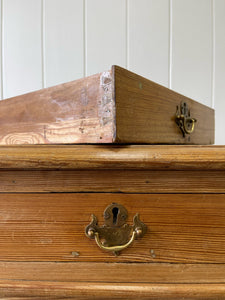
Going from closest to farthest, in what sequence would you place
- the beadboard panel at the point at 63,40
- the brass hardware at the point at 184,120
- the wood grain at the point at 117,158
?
the wood grain at the point at 117,158 → the brass hardware at the point at 184,120 → the beadboard panel at the point at 63,40

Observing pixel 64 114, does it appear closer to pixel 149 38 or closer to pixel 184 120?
pixel 184 120

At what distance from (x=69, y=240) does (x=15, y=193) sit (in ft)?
0.40

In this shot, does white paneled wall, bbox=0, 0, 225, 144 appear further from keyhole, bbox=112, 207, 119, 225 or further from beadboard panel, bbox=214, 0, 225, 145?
keyhole, bbox=112, 207, 119, 225

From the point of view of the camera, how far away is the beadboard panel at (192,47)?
3.11ft

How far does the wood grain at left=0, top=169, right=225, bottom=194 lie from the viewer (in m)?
0.39

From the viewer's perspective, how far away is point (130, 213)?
15.7 inches

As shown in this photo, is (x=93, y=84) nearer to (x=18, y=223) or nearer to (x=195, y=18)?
(x=18, y=223)

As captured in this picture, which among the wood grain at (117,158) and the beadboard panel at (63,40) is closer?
the wood grain at (117,158)

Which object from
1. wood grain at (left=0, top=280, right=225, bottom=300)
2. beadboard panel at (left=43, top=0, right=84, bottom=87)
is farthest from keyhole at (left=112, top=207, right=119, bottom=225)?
beadboard panel at (left=43, top=0, right=84, bottom=87)

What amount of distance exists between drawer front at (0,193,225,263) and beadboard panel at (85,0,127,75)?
2.29ft

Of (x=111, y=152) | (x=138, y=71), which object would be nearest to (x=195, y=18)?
(x=138, y=71)

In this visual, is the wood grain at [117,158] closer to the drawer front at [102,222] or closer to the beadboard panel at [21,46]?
the drawer front at [102,222]

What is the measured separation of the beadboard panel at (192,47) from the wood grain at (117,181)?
68cm

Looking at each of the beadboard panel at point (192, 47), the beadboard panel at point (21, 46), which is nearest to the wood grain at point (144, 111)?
the beadboard panel at point (192, 47)
